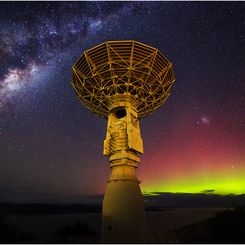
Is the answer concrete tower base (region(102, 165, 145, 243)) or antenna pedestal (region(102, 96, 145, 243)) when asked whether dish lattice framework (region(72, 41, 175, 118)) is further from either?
concrete tower base (region(102, 165, 145, 243))

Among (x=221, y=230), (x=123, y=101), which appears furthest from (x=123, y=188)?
(x=221, y=230)

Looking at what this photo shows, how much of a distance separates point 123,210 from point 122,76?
12975mm

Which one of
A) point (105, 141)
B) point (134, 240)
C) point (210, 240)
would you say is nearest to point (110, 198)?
point (134, 240)

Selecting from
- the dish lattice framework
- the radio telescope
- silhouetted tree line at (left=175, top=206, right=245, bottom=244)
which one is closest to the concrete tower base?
the radio telescope

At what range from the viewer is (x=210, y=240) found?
20.6 meters

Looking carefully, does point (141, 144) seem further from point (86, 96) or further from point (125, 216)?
point (86, 96)

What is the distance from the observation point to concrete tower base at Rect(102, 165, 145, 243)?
703 inches

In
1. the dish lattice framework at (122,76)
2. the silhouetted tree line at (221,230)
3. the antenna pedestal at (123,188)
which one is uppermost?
the dish lattice framework at (122,76)

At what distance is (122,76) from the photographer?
71.2 ft

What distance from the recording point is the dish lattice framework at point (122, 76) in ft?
68.0

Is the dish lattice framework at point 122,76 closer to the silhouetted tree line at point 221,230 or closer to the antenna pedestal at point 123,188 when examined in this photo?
the antenna pedestal at point 123,188

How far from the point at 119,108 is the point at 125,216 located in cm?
1091

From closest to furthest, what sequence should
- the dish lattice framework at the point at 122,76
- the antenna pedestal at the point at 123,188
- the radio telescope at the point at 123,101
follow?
the antenna pedestal at the point at 123,188 < the radio telescope at the point at 123,101 < the dish lattice framework at the point at 122,76

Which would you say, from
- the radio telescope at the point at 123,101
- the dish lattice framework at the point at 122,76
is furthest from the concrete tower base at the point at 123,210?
the dish lattice framework at the point at 122,76
